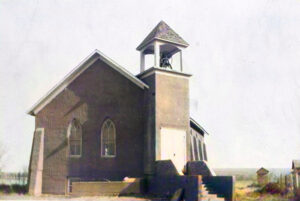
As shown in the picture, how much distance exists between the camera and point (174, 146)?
838 inches

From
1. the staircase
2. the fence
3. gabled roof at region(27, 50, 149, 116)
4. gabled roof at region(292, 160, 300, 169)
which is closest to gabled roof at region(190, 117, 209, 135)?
gabled roof at region(292, 160, 300, 169)

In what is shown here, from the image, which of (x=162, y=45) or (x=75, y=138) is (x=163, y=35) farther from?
(x=75, y=138)

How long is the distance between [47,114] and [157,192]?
28.7 ft

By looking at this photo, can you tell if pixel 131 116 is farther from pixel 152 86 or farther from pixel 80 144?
pixel 80 144

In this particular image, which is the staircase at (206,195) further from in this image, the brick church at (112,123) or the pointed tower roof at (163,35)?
the pointed tower roof at (163,35)

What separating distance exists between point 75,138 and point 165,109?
19.5 ft

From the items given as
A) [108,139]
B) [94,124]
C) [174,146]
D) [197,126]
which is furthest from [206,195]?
[197,126]

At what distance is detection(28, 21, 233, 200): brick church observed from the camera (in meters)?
21.2

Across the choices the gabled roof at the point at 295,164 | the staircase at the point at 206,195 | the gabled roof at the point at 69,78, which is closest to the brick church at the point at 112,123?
the gabled roof at the point at 69,78

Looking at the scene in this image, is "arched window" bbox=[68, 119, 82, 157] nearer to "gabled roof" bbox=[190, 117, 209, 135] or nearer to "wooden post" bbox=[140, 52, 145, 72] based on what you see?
"wooden post" bbox=[140, 52, 145, 72]

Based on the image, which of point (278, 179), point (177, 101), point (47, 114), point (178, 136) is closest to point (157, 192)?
point (178, 136)

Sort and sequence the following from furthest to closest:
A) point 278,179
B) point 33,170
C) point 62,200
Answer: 1. point 33,170
2. point 278,179
3. point 62,200

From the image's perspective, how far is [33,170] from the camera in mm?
22047

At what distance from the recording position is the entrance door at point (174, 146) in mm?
20922
